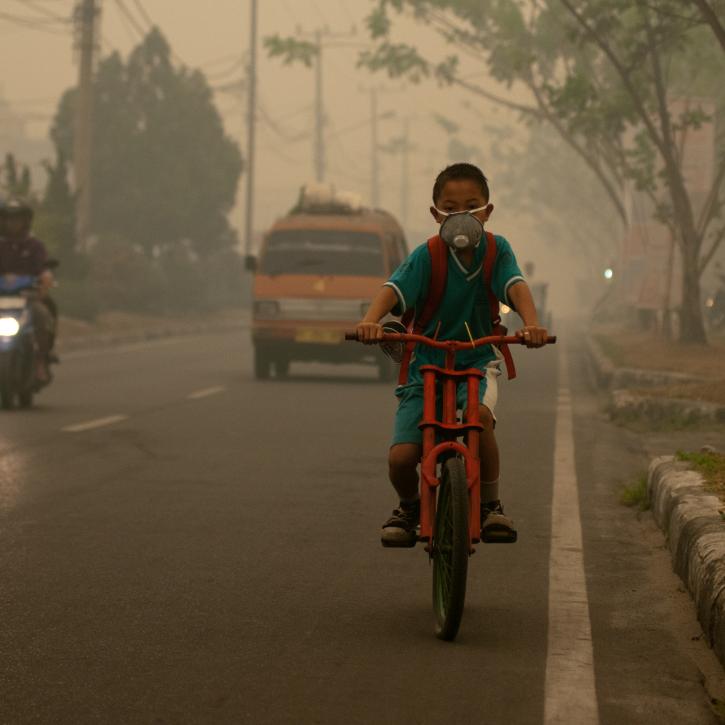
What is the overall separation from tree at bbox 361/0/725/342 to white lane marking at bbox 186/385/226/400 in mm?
7393

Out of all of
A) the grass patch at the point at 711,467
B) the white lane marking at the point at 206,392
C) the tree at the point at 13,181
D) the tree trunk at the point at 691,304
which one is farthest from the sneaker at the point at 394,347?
the tree at the point at 13,181

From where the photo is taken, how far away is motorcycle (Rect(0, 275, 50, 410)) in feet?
53.3

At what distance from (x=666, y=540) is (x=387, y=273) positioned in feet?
46.5

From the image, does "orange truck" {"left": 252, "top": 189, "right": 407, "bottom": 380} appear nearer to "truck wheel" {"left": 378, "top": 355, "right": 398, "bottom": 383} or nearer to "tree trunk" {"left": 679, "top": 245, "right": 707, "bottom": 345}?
"truck wheel" {"left": 378, "top": 355, "right": 398, "bottom": 383}

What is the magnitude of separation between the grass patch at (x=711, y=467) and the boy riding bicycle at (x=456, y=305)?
89.4 inches

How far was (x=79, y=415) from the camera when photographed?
16.0 m

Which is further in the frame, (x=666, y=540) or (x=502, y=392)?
(x=502, y=392)

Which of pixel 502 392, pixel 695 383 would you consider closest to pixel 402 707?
pixel 695 383

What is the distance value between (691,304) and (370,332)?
2062cm

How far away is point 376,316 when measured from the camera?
6480 millimetres

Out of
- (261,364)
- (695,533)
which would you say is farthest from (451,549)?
(261,364)

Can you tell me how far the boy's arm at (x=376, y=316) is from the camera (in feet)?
20.7

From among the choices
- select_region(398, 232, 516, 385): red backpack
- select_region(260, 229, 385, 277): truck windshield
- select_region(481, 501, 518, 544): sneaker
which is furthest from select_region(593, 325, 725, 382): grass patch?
select_region(481, 501, 518, 544): sneaker

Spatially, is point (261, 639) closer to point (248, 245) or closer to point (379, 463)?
point (379, 463)
